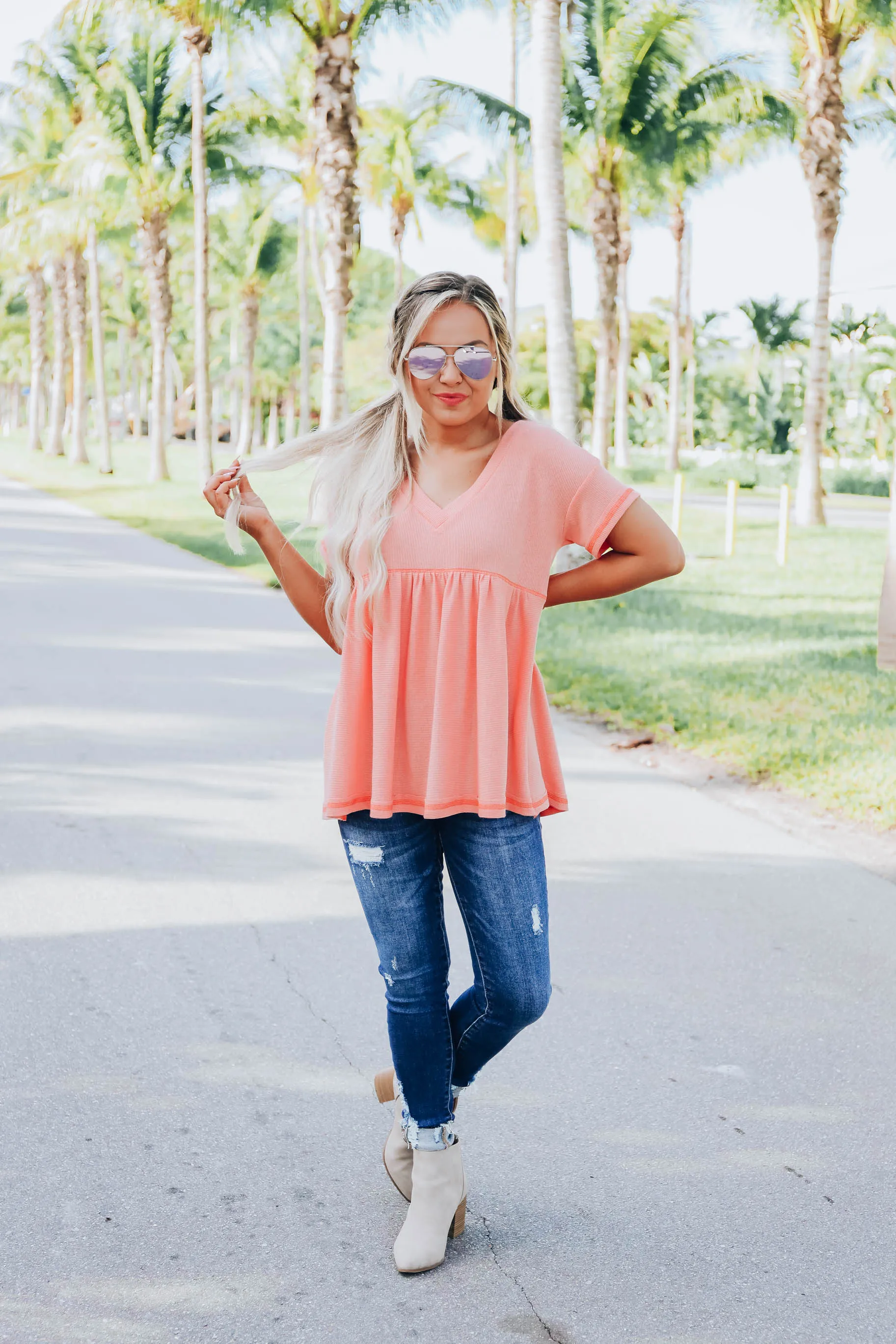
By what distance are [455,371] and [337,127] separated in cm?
1795

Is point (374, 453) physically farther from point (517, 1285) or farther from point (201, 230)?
point (201, 230)

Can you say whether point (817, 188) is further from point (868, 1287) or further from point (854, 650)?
point (868, 1287)

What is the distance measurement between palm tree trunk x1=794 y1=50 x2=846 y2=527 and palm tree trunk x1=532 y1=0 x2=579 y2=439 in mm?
8294

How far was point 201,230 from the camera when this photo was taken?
26766 millimetres

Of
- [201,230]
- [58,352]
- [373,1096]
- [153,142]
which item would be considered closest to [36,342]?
[58,352]

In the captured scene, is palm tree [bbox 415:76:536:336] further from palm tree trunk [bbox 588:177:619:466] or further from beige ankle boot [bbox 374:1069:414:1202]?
beige ankle boot [bbox 374:1069:414:1202]

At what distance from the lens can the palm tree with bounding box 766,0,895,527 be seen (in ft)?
66.4

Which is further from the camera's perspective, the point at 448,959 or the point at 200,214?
the point at 200,214

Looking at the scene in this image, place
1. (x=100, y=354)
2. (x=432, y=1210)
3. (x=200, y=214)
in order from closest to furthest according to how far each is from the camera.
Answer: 1. (x=432, y=1210)
2. (x=200, y=214)
3. (x=100, y=354)

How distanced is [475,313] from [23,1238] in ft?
6.66

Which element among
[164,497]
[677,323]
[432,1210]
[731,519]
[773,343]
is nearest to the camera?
[432,1210]

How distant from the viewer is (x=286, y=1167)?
3180 millimetres

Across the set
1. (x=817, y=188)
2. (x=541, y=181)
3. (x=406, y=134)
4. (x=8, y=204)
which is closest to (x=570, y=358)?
(x=541, y=181)

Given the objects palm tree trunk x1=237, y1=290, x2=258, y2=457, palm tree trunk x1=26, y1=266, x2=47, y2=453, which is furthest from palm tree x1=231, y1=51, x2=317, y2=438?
palm tree trunk x1=26, y1=266, x2=47, y2=453
